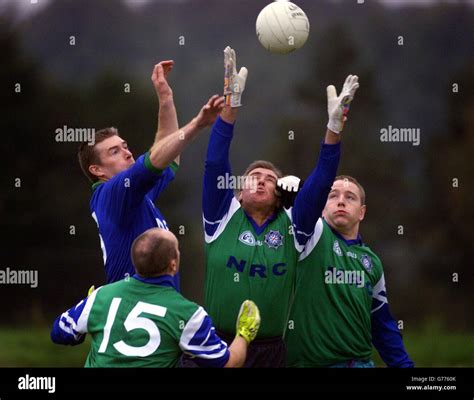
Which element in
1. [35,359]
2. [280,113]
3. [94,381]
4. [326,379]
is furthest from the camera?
[280,113]

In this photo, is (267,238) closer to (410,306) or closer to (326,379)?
(326,379)

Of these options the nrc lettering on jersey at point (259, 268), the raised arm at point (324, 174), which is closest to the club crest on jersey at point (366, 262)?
the raised arm at point (324, 174)

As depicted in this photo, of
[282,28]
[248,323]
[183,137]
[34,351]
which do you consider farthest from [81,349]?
[248,323]

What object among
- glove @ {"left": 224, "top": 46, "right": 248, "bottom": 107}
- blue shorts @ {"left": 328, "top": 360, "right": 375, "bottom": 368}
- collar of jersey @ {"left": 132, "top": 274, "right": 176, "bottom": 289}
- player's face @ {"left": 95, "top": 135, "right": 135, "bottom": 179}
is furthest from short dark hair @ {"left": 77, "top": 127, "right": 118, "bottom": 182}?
blue shorts @ {"left": 328, "top": 360, "right": 375, "bottom": 368}

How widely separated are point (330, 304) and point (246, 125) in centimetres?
514

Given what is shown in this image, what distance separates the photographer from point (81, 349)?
11062 mm

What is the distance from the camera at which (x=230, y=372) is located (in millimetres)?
6383

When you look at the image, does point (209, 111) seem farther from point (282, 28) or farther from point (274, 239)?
point (282, 28)

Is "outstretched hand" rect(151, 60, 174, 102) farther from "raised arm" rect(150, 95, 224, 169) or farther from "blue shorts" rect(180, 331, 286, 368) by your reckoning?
"blue shorts" rect(180, 331, 286, 368)

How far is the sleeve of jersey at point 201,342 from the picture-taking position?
18.2 ft

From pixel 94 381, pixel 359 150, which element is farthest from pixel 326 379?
pixel 359 150

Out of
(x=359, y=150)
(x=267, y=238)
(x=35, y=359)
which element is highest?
(x=359, y=150)

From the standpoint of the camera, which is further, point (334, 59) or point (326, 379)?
point (334, 59)

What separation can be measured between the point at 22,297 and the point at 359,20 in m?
5.18
